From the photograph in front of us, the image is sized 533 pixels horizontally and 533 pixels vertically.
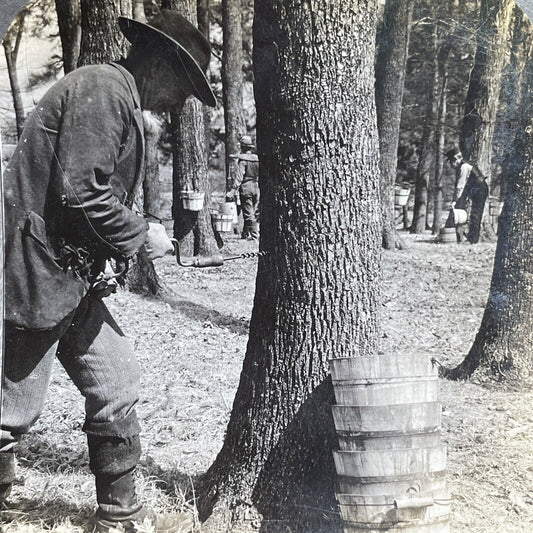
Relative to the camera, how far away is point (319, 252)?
2.87 m

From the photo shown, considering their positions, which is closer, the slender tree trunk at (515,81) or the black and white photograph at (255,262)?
the black and white photograph at (255,262)

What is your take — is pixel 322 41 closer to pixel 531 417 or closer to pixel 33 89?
pixel 33 89

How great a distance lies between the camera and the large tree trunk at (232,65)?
2.90 meters

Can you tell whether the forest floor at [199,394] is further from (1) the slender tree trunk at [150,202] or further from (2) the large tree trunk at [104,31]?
(2) the large tree trunk at [104,31]

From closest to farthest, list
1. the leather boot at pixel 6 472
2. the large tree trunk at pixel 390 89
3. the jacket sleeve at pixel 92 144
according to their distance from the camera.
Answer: the jacket sleeve at pixel 92 144 → the leather boot at pixel 6 472 → the large tree trunk at pixel 390 89

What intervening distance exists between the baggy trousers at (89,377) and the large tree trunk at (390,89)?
1359 mm

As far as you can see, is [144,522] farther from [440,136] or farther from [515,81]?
[515,81]

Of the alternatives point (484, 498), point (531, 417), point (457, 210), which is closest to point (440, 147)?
point (457, 210)

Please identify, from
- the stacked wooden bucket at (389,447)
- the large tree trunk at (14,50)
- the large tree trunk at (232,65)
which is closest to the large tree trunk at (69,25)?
the large tree trunk at (14,50)

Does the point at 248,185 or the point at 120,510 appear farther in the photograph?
the point at 248,185

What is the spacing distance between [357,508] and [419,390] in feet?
1.82

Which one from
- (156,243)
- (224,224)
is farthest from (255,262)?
(156,243)

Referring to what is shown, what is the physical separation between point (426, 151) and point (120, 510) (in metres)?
2.21

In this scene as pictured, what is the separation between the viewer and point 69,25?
2.83 m
